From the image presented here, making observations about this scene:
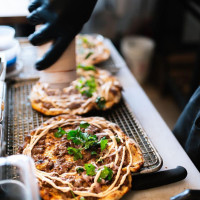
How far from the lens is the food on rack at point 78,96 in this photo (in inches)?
82.7

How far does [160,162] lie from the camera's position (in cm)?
160

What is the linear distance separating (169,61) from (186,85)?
52 centimetres

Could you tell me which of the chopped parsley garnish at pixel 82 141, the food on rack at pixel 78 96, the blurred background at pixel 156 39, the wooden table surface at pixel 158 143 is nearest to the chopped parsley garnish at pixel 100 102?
the food on rack at pixel 78 96

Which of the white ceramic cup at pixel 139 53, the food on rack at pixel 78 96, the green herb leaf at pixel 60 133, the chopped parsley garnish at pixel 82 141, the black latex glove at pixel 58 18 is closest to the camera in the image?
the black latex glove at pixel 58 18

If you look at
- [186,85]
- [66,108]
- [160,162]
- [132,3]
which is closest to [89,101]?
[66,108]

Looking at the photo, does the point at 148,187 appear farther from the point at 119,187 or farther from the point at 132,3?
the point at 132,3

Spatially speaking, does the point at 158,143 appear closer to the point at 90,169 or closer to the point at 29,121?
the point at 90,169

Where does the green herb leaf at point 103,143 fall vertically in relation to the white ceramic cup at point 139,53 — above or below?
above

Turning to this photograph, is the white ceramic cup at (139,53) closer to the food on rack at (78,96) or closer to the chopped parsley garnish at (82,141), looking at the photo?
the food on rack at (78,96)

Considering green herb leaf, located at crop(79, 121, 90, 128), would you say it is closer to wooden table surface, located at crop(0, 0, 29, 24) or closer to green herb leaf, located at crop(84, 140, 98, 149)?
green herb leaf, located at crop(84, 140, 98, 149)

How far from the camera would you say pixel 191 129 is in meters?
1.95

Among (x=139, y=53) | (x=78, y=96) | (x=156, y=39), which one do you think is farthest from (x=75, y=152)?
(x=156, y=39)

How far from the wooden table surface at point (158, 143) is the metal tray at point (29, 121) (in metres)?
0.11

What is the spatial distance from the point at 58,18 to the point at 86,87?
826 mm
